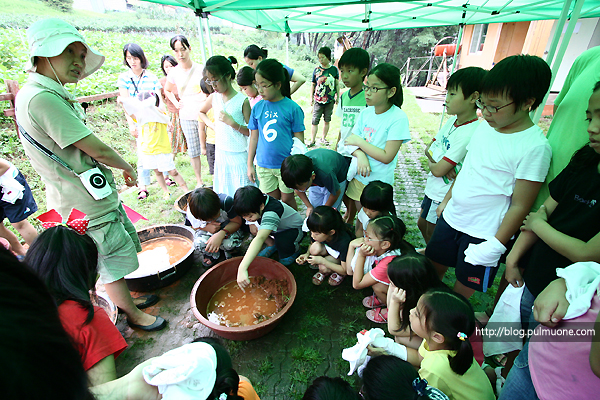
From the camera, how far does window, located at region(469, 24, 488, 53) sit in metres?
13.0

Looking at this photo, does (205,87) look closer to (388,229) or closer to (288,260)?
(288,260)

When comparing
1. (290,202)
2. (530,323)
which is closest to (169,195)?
(290,202)

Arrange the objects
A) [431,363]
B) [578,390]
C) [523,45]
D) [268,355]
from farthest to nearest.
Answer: [523,45]
[268,355]
[431,363]
[578,390]

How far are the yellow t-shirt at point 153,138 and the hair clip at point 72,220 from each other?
2.26 m

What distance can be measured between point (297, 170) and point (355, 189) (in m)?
0.69

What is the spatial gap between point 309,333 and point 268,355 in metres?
0.35

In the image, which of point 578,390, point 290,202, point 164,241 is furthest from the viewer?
point 290,202

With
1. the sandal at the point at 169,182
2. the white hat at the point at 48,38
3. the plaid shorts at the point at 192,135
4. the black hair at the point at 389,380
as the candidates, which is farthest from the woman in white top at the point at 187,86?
the black hair at the point at 389,380

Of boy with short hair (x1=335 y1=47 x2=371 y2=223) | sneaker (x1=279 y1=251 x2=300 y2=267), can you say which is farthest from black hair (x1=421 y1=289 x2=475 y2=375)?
sneaker (x1=279 y1=251 x2=300 y2=267)

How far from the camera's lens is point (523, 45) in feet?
32.7

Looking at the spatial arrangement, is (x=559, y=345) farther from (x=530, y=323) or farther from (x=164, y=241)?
(x=164, y=241)

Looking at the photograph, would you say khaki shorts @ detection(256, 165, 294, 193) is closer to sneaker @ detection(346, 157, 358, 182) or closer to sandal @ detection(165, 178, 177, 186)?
sneaker @ detection(346, 157, 358, 182)

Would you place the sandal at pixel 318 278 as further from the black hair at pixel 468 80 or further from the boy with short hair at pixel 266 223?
the black hair at pixel 468 80

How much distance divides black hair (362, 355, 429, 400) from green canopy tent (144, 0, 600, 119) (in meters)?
3.62
